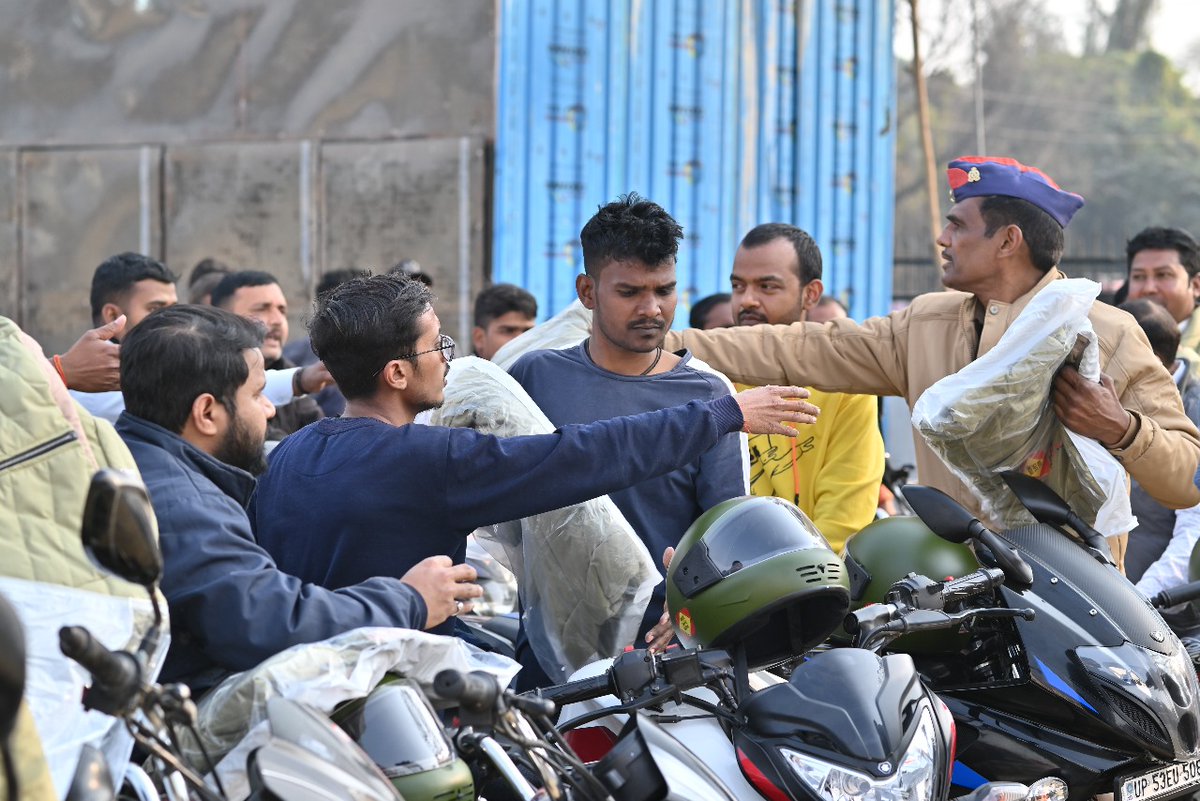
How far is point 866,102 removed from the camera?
33.2 feet

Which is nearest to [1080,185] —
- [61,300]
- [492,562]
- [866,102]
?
[866,102]

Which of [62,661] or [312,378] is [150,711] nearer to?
[62,661]

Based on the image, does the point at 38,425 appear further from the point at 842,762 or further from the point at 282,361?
the point at 282,361

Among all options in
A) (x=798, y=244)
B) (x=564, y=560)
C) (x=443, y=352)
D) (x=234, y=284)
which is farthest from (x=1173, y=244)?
(x=443, y=352)

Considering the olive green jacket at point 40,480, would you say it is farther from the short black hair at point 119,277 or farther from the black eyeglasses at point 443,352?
the short black hair at point 119,277

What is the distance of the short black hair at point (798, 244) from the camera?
5391 millimetres

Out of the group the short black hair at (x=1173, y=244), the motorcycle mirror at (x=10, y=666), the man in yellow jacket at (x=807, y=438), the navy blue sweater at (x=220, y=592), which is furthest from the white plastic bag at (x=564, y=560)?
the short black hair at (x=1173, y=244)

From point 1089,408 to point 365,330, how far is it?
6.33 ft

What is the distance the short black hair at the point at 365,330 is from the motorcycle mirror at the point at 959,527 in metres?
1.32

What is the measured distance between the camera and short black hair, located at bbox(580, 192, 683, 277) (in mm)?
4000

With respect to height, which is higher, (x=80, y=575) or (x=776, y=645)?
(x=80, y=575)

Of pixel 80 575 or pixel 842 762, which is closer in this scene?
pixel 80 575

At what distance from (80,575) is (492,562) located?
3246 millimetres

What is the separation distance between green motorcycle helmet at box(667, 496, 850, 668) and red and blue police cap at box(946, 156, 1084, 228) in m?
1.72
